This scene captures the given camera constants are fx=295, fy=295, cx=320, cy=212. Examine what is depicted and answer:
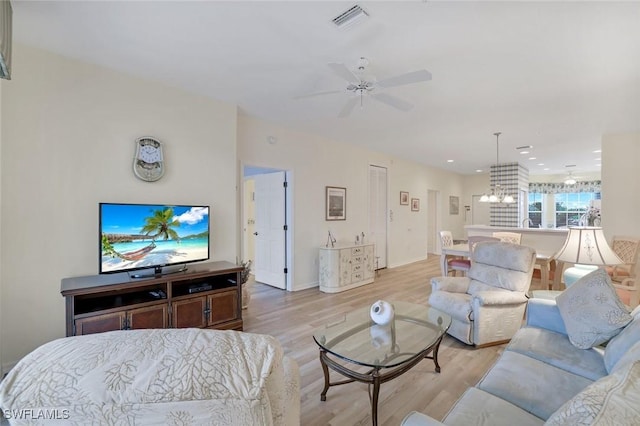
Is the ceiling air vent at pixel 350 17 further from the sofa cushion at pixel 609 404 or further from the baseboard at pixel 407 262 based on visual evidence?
the baseboard at pixel 407 262

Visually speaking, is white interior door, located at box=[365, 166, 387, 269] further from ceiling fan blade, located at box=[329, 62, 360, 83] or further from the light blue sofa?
the light blue sofa

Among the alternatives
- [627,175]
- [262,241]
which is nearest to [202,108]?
[262,241]

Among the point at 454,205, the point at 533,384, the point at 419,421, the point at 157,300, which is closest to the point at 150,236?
the point at 157,300

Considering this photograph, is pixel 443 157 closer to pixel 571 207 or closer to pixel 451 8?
pixel 451 8

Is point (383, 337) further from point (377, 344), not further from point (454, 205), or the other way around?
point (454, 205)

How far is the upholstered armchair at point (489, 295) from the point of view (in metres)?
2.83

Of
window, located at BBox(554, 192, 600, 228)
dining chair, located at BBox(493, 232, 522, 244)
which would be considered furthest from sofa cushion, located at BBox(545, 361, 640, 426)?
window, located at BBox(554, 192, 600, 228)

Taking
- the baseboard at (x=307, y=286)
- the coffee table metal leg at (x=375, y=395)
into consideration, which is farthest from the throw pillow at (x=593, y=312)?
the baseboard at (x=307, y=286)

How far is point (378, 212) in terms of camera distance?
21.6 feet

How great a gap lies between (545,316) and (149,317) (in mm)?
3265

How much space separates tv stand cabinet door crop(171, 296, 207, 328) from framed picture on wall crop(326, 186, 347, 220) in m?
2.88

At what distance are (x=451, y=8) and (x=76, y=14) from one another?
8.42 feet

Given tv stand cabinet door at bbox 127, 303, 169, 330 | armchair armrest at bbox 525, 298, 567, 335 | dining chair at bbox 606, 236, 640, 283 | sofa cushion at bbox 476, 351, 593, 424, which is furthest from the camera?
dining chair at bbox 606, 236, 640, 283

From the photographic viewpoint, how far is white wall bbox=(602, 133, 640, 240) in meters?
4.96
